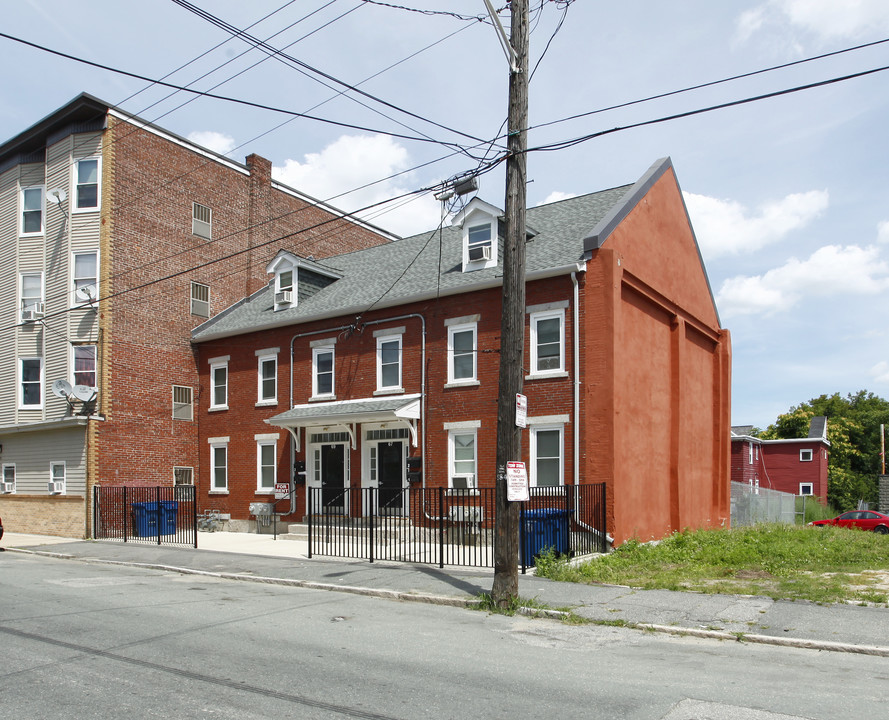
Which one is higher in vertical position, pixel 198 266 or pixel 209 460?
pixel 198 266

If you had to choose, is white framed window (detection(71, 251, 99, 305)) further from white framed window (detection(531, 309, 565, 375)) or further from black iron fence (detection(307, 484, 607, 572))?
white framed window (detection(531, 309, 565, 375))

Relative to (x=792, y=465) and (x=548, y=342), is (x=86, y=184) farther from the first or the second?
(x=792, y=465)

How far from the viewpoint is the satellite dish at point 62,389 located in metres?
25.5

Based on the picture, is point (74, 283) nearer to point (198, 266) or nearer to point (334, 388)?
point (198, 266)

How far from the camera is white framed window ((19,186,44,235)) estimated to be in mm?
29016

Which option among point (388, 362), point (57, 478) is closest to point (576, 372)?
point (388, 362)

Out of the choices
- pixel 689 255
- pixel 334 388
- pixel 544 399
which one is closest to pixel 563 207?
pixel 689 255

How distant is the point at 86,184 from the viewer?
27328 mm

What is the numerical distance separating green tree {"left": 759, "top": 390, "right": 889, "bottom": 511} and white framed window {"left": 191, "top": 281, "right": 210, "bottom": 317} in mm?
48925

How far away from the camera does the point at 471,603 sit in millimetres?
12203

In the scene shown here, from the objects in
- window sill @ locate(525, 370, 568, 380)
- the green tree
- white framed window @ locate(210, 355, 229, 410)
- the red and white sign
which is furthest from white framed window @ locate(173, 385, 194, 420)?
the green tree

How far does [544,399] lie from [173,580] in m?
9.62

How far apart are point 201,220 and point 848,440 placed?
2219 inches

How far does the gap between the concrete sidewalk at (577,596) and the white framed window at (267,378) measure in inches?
288
